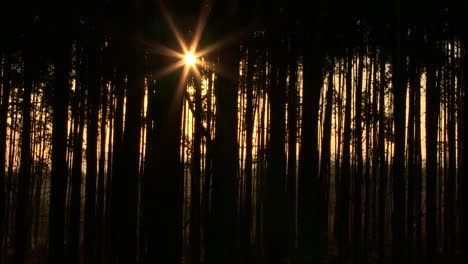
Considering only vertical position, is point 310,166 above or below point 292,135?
below

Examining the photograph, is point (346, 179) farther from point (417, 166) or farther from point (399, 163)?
point (399, 163)

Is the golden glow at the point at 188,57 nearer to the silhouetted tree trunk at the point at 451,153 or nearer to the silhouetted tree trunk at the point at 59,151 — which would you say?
the silhouetted tree trunk at the point at 59,151

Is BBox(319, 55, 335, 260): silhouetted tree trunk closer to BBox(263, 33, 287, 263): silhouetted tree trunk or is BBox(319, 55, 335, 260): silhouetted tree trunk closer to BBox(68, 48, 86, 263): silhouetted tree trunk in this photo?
BBox(263, 33, 287, 263): silhouetted tree trunk

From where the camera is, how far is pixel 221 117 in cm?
235

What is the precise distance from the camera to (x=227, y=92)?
2359 millimetres

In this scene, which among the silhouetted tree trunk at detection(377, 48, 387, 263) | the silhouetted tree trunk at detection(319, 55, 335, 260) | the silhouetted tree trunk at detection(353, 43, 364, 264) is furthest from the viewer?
the silhouetted tree trunk at detection(319, 55, 335, 260)

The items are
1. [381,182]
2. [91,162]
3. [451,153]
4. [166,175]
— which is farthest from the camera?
[381,182]

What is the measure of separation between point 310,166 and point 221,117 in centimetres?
109

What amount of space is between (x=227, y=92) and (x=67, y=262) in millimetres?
2124

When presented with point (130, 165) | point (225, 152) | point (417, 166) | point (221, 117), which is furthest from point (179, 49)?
point (417, 166)

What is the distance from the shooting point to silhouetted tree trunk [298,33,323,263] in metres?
3.24

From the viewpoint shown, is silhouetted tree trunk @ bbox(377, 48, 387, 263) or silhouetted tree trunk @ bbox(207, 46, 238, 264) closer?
silhouetted tree trunk @ bbox(207, 46, 238, 264)

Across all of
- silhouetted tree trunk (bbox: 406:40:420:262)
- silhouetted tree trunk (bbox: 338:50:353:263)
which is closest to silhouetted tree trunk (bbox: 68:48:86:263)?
silhouetted tree trunk (bbox: 338:50:353:263)

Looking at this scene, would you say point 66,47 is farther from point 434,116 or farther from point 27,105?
point 434,116
